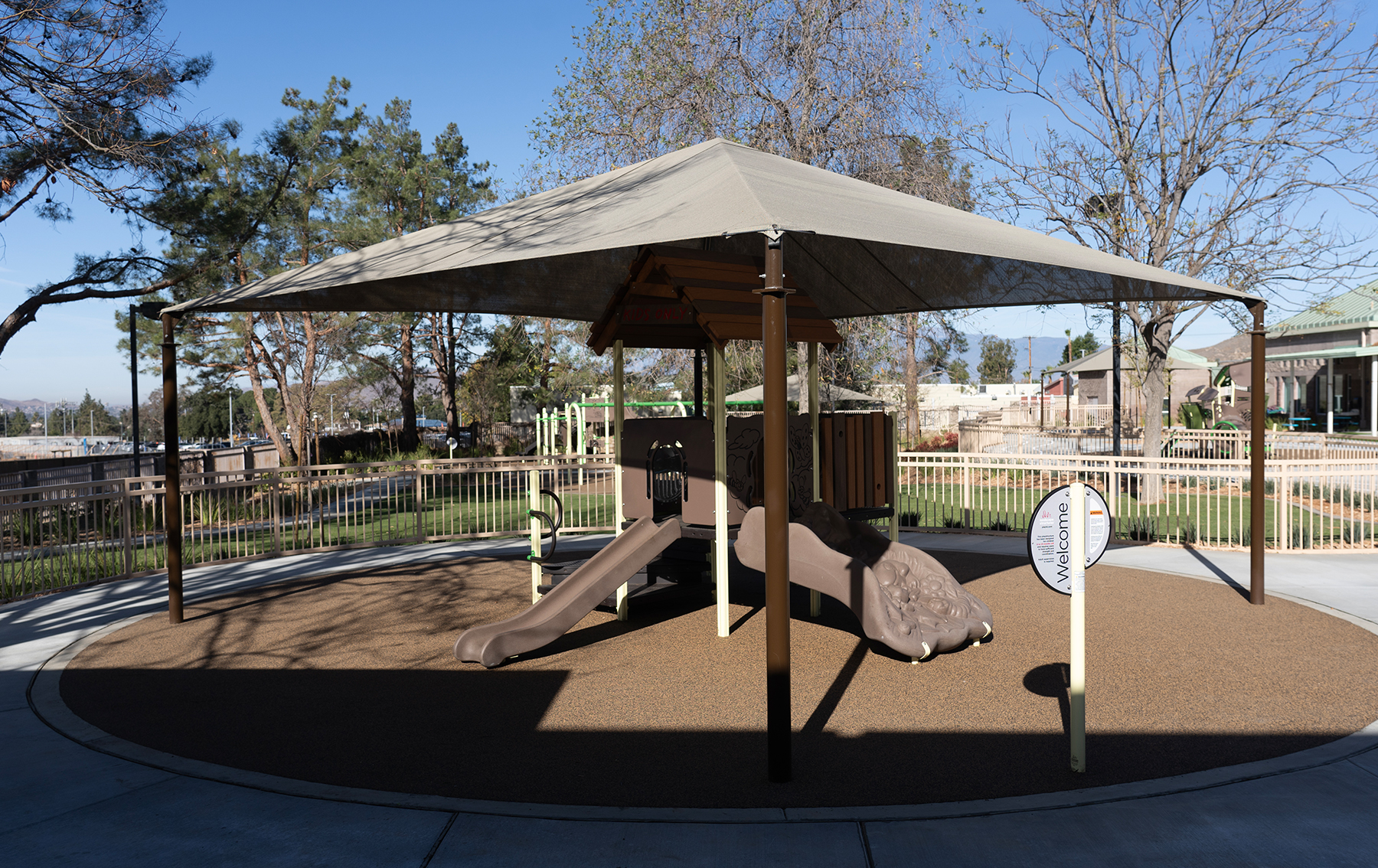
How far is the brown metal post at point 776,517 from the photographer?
4547 millimetres

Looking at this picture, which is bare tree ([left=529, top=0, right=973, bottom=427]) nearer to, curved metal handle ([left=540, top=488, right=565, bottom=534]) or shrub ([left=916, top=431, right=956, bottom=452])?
curved metal handle ([left=540, top=488, right=565, bottom=534])

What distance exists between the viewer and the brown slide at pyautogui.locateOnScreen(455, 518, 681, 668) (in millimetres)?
6996

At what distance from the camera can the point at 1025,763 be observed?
475 cm

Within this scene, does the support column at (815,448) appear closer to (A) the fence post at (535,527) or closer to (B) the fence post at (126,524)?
(A) the fence post at (535,527)

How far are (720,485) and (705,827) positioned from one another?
12.7 feet

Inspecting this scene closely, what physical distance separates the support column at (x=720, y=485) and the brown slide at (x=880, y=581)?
19cm

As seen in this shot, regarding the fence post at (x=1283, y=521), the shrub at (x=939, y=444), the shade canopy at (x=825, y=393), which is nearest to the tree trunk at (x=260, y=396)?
the shade canopy at (x=825, y=393)

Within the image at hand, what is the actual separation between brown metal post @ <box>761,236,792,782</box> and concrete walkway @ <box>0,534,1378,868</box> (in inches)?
19.2

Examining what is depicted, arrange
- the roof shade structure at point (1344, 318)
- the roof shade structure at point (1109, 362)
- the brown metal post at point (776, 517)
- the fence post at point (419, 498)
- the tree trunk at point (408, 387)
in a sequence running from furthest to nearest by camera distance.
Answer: the roof shade structure at point (1109, 362)
the tree trunk at point (408, 387)
the roof shade structure at point (1344, 318)
the fence post at point (419, 498)
the brown metal post at point (776, 517)

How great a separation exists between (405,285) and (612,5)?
13.5 metres

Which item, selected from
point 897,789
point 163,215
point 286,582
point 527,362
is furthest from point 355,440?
point 897,789

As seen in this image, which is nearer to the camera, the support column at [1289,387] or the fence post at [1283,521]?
the fence post at [1283,521]

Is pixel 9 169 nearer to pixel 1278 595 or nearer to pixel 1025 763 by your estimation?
pixel 1025 763

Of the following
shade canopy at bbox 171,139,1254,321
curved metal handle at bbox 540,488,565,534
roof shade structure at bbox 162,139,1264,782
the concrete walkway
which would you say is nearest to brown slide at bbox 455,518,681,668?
curved metal handle at bbox 540,488,565,534
